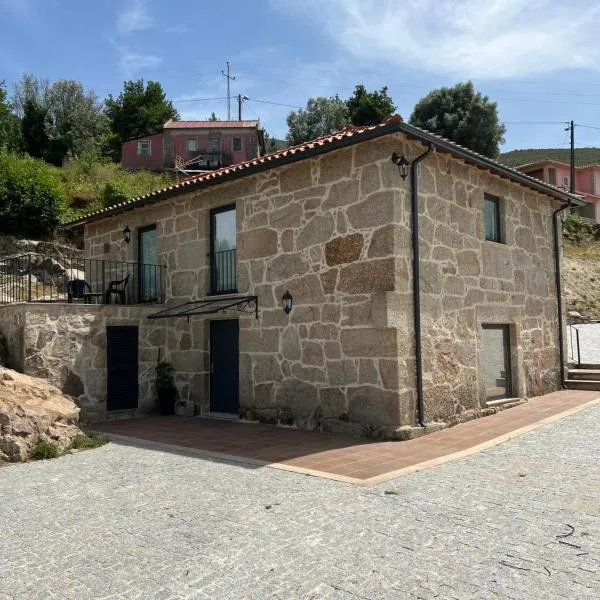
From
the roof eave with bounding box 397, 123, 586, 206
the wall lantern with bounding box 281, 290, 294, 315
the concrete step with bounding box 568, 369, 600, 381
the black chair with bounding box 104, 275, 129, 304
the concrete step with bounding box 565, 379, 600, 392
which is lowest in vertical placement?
the concrete step with bounding box 565, 379, 600, 392

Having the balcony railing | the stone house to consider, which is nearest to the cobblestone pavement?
the stone house

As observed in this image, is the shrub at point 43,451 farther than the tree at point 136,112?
No

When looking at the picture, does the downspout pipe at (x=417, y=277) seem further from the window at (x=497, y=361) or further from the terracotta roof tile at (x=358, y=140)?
the window at (x=497, y=361)

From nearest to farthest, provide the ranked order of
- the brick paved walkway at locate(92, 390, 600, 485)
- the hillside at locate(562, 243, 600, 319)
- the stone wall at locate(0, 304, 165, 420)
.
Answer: the brick paved walkway at locate(92, 390, 600, 485) < the stone wall at locate(0, 304, 165, 420) < the hillside at locate(562, 243, 600, 319)

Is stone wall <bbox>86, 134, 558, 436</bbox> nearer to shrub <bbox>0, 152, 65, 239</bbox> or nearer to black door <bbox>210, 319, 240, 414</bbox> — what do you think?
black door <bbox>210, 319, 240, 414</bbox>

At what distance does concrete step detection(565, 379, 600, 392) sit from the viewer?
11.3 meters

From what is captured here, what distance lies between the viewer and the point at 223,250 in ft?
34.4

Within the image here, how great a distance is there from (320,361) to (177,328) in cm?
379

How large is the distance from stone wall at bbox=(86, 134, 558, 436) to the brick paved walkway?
42cm

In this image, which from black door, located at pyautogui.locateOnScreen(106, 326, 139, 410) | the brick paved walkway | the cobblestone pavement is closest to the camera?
the cobblestone pavement

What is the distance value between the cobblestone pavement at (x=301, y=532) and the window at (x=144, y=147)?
32.6 meters

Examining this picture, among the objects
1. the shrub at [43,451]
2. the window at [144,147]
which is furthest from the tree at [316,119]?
the shrub at [43,451]

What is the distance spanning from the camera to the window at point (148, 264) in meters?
11.9

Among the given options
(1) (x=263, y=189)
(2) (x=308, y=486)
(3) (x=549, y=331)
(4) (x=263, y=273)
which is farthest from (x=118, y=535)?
(3) (x=549, y=331)
